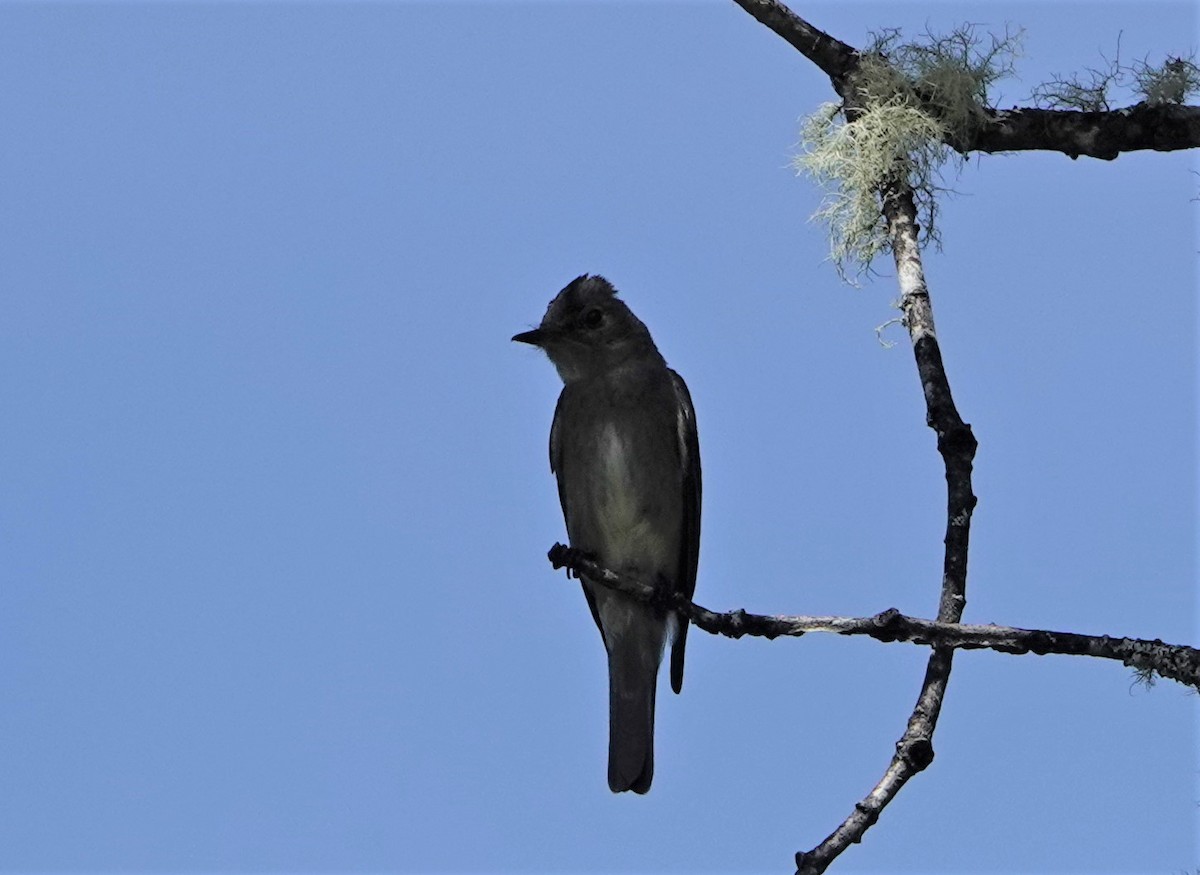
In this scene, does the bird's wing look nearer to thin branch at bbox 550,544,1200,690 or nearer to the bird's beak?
the bird's beak

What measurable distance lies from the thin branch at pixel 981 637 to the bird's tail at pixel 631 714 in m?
2.41

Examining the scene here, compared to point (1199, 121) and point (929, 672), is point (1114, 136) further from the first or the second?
point (929, 672)

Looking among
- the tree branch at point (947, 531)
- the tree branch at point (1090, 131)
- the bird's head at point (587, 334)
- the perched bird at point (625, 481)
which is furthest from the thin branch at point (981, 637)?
the bird's head at point (587, 334)

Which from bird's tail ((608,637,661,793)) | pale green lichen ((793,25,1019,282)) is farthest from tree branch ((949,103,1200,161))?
bird's tail ((608,637,661,793))

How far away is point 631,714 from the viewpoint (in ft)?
20.5

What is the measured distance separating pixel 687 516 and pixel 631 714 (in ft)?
2.60

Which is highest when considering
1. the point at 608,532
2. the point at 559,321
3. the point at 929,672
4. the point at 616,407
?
the point at 559,321

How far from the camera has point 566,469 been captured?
21.2 ft

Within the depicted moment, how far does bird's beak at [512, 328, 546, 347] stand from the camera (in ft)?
21.1

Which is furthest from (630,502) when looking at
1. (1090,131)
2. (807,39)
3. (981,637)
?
(981,637)

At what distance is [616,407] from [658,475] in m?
0.31

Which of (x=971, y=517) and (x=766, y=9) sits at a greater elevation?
(x=766, y=9)

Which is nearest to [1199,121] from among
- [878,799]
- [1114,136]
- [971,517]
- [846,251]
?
[1114,136]

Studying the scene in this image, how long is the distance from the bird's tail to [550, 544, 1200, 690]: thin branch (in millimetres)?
2415
